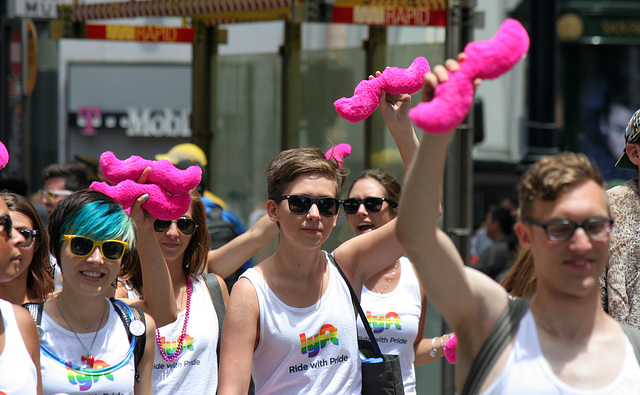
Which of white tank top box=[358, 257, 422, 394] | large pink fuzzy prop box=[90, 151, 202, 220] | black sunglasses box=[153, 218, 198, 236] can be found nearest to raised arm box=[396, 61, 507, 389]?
large pink fuzzy prop box=[90, 151, 202, 220]

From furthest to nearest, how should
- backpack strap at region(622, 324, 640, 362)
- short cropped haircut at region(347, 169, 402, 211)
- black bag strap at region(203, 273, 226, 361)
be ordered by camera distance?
short cropped haircut at region(347, 169, 402, 211), black bag strap at region(203, 273, 226, 361), backpack strap at region(622, 324, 640, 362)

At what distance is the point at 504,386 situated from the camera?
1948 mm

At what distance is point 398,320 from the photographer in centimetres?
404

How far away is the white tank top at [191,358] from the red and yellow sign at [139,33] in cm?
493

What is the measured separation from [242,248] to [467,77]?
2.49m

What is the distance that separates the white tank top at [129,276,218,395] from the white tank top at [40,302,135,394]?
485 mm

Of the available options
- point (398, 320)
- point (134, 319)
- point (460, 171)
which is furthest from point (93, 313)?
point (460, 171)

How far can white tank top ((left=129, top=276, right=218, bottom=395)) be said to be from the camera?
3.28m

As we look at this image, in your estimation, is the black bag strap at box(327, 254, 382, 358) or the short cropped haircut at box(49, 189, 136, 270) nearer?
the short cropped haircut at box(49, 189, 136, 270)

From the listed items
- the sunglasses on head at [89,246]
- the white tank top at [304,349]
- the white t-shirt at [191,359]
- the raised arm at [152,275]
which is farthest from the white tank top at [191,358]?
the sunglasses on head at [89,246]

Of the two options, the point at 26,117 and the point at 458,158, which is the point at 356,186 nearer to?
the point at 458,158

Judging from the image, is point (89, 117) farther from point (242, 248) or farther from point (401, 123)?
point (401, 123)

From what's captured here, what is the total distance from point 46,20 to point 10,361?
5.44 metres

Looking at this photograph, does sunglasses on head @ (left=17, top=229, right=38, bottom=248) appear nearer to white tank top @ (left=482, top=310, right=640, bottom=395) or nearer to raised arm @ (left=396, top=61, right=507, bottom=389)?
raised arm @ (left=396, top=61, right=507, bottom=389)
